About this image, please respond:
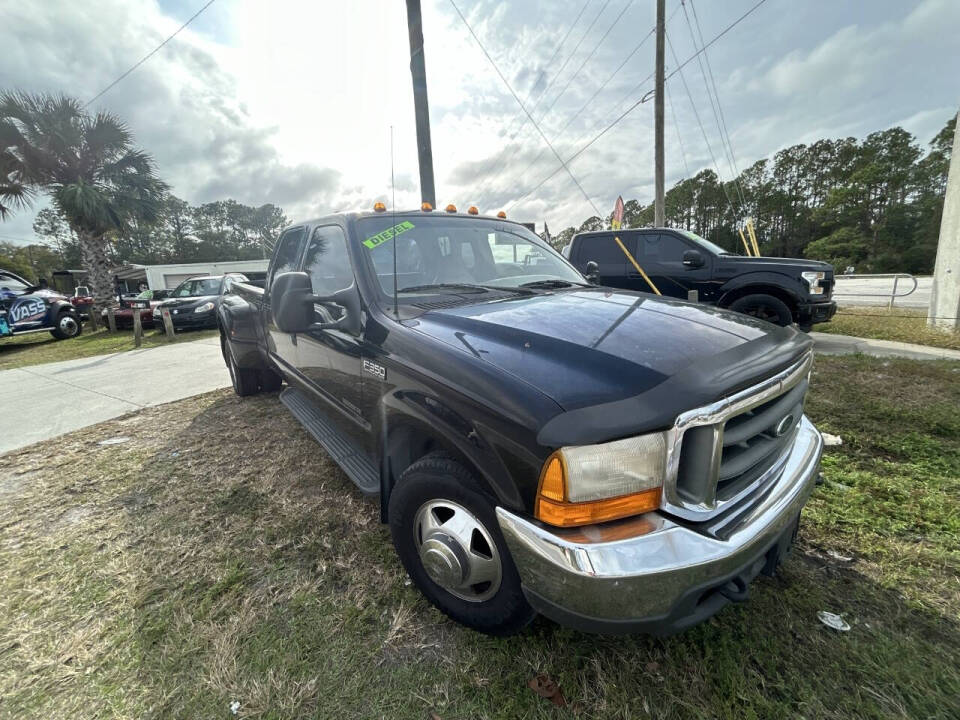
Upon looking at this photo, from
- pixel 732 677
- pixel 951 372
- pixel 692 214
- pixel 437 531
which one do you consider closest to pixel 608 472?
pixel 437 531

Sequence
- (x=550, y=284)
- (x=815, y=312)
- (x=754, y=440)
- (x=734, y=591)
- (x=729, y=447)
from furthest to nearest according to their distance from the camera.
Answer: (x=815, y=312) → (x=550, y=284) → (x=754, y=440) → (x=729, y=447) → (x=734, y=591)

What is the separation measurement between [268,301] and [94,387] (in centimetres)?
452

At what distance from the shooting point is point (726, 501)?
1434 mm

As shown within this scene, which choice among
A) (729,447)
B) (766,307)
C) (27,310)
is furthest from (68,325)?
(766,307)

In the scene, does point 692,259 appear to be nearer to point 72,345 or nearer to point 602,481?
point 602,481

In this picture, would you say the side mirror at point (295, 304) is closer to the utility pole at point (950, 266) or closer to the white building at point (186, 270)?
the utility pole at point (950, 266)

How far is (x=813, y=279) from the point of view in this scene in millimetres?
6195

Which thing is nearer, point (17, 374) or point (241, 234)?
point (17, 374)

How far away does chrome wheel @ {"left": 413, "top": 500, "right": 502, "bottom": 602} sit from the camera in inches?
61.9

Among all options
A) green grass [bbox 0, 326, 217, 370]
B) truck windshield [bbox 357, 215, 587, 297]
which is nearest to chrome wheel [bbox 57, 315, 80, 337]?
green grass [bbox 0, 326, 217, 370]

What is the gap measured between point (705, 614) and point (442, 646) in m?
1.01

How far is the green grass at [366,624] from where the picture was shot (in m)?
1.51

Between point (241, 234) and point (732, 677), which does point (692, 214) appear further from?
point (241, 234)

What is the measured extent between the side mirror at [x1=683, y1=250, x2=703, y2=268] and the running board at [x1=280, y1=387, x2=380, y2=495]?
554 cm
